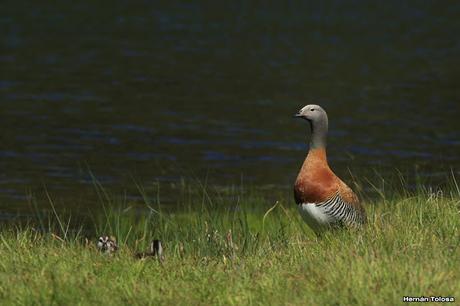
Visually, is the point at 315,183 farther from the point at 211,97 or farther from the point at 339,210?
the point at 211,97

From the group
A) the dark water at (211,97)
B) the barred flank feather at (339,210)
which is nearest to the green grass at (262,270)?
the barred flank feather at (339,210)

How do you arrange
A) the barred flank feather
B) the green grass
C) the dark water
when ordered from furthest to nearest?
the dark water
the barred flank feather
the green grass

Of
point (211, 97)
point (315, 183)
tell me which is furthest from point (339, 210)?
point (211, 97)

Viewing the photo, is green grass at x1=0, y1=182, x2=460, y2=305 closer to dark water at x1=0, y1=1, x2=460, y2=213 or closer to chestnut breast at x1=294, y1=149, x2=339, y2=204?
chestnut breast at x1=294, y1=149, x2=339, y2=204

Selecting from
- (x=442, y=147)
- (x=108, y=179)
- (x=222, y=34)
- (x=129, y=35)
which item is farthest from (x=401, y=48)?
(x=108, y=179)

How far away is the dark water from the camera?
2030 cm

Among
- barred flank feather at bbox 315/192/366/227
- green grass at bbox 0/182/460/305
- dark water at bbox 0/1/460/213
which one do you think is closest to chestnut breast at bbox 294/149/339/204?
barred flank feather at bbox 315/192/366/227

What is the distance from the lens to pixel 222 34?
50438 millimetres

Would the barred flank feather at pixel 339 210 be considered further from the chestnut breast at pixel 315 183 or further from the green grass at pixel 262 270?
the green grass at pixel 262 270

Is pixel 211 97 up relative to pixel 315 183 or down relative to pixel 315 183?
down

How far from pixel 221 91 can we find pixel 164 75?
4410 mm

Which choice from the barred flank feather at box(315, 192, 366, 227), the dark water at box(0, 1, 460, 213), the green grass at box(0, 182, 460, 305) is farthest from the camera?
the dark water at box(0, 1, 460, 213)

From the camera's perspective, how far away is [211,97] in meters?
30.3

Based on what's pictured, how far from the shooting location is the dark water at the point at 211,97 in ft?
66.6
